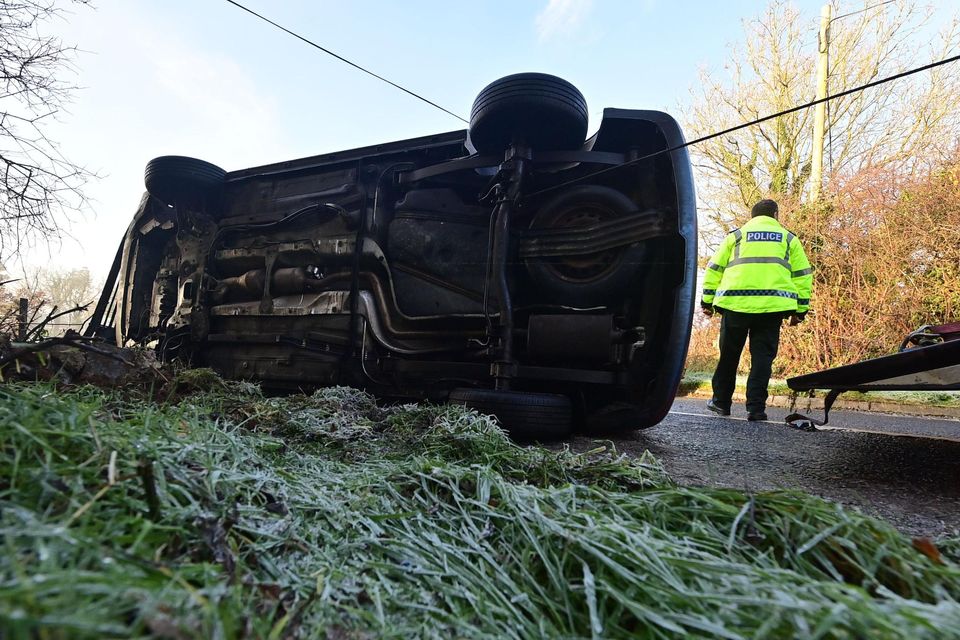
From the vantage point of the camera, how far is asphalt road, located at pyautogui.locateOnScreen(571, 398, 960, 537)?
54.2 inches

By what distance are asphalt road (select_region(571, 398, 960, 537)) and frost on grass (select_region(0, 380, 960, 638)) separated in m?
0.26

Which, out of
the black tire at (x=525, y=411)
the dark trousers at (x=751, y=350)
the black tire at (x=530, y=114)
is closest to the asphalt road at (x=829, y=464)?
the black tire at (x=525, y=411)

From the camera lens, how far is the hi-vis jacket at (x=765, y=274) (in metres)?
3.82

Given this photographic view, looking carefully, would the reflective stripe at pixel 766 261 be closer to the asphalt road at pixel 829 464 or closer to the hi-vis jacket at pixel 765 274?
the hi-vis jacket at pixel 765 274

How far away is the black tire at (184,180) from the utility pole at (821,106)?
34.9ft

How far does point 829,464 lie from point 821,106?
40.5 feet

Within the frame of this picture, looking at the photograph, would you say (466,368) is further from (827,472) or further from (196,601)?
(196,601)

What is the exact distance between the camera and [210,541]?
0.66 m

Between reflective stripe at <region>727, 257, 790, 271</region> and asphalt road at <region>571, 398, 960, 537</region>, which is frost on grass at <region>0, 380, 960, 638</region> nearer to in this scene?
asphalt road at <region>571, 398, 960, 537</region>

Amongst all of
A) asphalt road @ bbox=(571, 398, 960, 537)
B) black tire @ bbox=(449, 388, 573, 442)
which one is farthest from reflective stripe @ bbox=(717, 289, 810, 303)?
black tire @ bbox=(449, 388, 573, 442)

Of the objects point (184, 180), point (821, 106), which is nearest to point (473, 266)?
point (184, 180)

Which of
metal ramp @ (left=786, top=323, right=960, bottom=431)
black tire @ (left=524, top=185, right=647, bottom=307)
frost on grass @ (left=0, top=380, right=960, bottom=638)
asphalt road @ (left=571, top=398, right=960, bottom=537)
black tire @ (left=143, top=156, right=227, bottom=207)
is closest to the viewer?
frost on grass @ (left=0, top=380, right=960, bottom=638)

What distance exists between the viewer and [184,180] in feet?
12.8

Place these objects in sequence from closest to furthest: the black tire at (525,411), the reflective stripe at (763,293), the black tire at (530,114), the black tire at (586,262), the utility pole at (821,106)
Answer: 1. the black tire at (525,411)
2. the black tire at (530,114)
3. the black tire at (586,262)
4. the reflective stripe at (763,293)
5. the utility pole at (821,106)
